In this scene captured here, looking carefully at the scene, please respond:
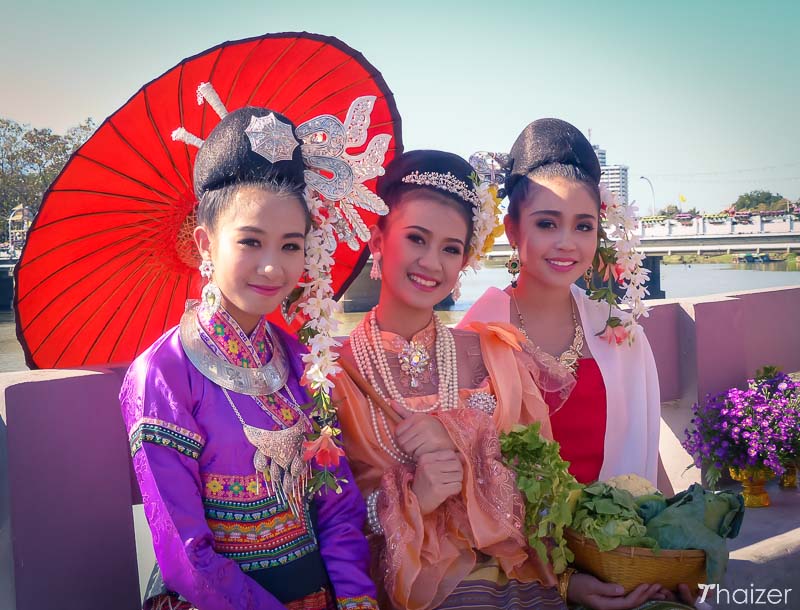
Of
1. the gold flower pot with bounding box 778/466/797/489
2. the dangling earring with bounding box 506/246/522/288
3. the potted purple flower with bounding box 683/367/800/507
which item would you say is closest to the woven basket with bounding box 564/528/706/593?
the dangling earring with bounding box 506/246/522/288

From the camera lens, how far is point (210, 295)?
213 centimetres

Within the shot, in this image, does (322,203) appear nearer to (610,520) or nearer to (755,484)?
(610,520)

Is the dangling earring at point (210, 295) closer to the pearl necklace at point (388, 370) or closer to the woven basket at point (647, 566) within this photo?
the pearl necklace at point (388, 370)

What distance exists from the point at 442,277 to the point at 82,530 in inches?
55.7

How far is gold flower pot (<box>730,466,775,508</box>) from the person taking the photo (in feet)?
14.3

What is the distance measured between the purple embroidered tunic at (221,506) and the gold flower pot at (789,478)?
3.35 m

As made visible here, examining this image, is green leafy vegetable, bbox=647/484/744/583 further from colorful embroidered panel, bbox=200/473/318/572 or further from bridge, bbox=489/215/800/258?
bridge, bbox=489/215/800/258

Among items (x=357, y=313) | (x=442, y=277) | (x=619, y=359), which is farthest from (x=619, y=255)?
(x=357, y=313)

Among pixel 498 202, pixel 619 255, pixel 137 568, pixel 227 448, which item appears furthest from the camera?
pixel 619 255

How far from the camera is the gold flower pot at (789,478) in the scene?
447 centimetres

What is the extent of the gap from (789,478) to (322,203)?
147 inches

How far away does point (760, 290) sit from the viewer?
4.95m

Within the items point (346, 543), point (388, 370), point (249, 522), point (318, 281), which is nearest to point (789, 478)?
point (388, 370)

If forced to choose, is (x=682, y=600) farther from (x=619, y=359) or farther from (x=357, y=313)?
(x=357, y=313)
